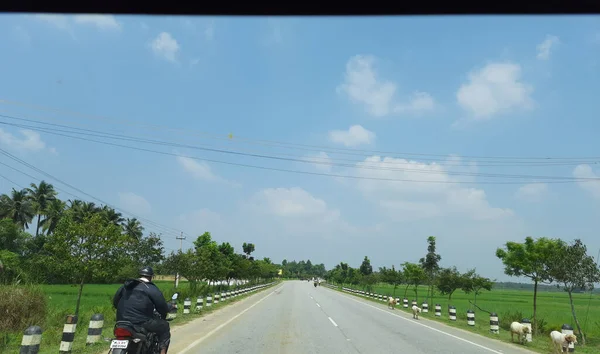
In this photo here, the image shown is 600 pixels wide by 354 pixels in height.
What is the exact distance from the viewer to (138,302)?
6582 mm

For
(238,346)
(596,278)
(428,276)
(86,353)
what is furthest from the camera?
(428,276)

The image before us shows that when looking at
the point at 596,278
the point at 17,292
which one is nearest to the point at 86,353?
the point at 17,292

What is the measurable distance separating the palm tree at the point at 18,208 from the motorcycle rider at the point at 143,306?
221ft

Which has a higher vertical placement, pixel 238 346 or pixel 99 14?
pixel 99 14

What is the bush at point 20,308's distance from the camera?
14156 millimetres

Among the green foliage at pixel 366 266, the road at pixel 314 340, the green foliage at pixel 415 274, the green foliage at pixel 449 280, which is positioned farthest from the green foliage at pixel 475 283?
the green foliage at pixel 366 266

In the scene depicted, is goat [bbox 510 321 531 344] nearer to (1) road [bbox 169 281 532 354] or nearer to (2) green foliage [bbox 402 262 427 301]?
(1) road [bbox 169 281 532 354]

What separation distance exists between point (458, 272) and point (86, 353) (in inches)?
1125

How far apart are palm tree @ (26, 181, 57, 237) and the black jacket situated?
6985cm

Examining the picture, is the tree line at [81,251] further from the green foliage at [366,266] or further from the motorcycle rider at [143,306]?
the green foliage at [366,266]

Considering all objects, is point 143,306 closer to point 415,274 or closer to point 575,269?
point 575,269

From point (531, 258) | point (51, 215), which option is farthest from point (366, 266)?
point (531, 258)

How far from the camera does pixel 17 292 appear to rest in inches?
576
